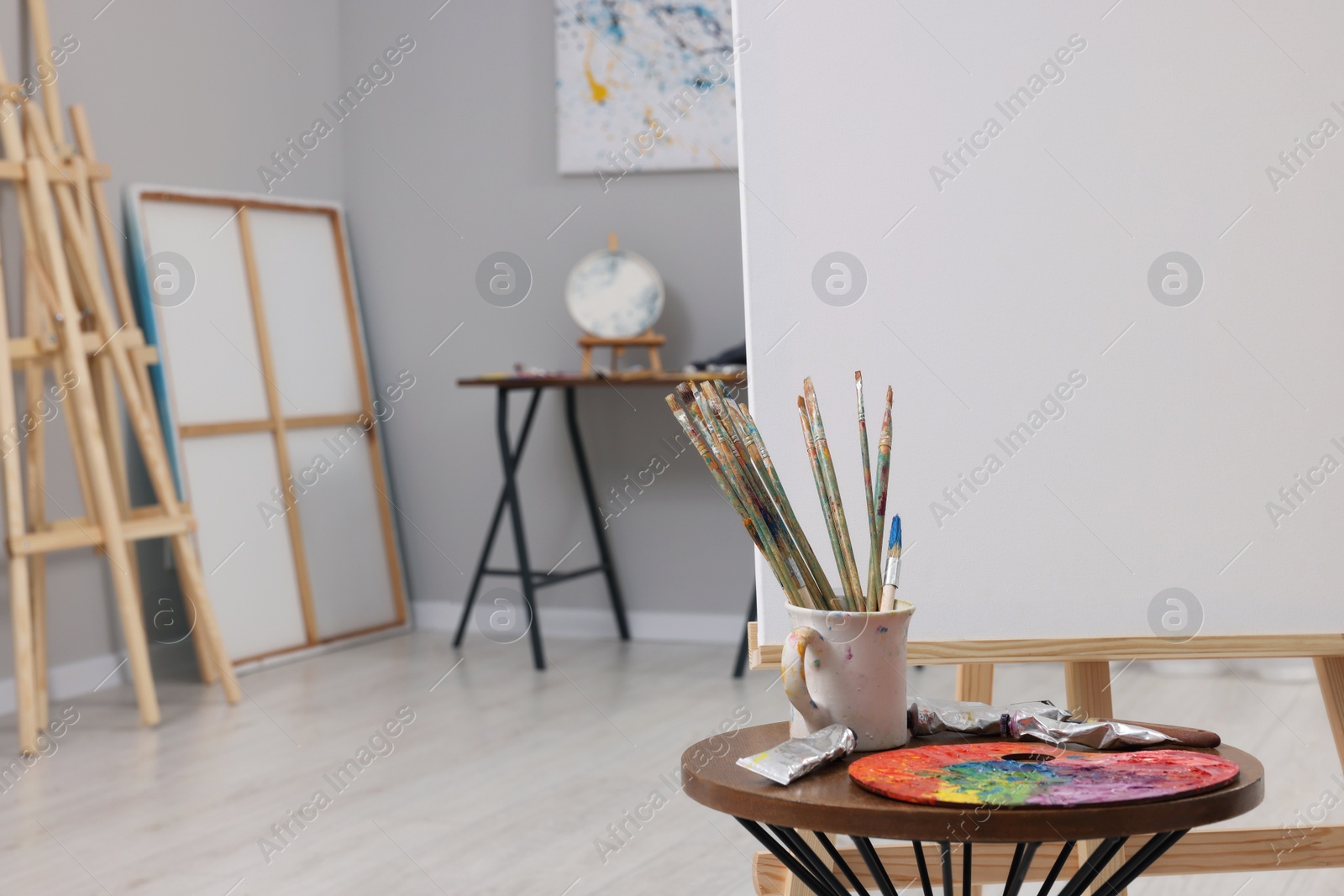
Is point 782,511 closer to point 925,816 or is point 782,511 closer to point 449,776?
point 925,816

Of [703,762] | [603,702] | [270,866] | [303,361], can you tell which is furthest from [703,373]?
[703,762]

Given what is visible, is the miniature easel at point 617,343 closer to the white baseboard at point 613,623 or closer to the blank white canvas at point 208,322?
the white baseboard at point 613,623

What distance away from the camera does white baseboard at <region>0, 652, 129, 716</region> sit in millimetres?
3229

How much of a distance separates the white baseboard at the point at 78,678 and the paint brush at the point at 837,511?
2838 millimetres

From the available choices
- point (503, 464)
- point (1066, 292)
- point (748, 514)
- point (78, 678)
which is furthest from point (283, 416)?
point (748, 514)

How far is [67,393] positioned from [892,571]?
2.64 meters

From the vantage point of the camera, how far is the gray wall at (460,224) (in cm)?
402

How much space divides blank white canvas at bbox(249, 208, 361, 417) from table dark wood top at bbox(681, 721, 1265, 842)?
3.43 metres

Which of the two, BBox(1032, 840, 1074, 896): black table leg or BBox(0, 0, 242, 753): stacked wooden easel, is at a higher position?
BBox(0, 0, 242, 753): stacked wooden easel

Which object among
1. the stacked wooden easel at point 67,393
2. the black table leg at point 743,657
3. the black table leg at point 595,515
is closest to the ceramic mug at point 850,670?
the stacked wooden easel at point 67,393

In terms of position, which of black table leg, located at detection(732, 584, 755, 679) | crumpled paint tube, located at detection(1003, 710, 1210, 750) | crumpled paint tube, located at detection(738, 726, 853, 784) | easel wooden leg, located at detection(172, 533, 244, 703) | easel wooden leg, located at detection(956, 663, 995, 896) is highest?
crumpled paint tube, located at detection(738, 726, 853, 784)

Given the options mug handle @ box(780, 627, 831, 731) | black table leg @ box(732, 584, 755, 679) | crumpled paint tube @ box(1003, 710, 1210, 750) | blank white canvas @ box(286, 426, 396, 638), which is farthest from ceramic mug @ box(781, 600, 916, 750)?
blank white canvas @ box(286, 426, 396, 638)

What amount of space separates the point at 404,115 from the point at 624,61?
83cm

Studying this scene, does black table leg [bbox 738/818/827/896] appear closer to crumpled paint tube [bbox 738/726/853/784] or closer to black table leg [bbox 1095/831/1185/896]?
crumpled paint tube [bbox 738/726/853/784]
